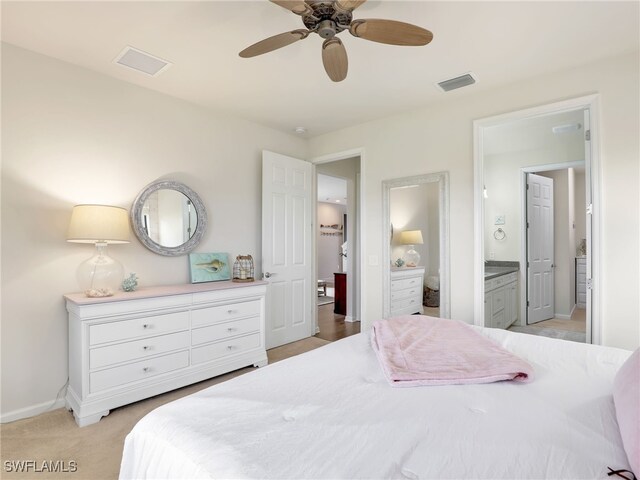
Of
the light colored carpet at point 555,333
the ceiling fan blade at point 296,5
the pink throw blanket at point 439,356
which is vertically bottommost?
the light colored carpet at point 555,333

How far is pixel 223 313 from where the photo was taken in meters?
3.08

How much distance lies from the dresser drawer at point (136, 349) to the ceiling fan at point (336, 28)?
7.20ft

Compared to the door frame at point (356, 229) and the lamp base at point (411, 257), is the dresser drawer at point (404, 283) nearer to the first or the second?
the lamp base at point (411, 257)

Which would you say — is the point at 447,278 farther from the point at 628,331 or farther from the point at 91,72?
the point at 91,72

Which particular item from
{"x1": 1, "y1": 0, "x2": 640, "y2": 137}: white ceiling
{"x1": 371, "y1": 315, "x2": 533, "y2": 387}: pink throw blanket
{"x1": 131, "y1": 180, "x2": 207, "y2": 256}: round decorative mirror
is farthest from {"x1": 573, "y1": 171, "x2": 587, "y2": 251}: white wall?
{"x1": 131, "y1": 180, "x2": 207, "y2": 256}: round decorative mirror

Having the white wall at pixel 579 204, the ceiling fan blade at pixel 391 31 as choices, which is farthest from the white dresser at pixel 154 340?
the white wall at pixel 579 204

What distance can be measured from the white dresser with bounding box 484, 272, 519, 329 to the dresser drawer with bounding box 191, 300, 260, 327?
7.70 feet

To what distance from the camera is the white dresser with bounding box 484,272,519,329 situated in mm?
3541

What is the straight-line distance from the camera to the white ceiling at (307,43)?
202 centimetres

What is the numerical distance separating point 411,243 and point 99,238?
9.38ft

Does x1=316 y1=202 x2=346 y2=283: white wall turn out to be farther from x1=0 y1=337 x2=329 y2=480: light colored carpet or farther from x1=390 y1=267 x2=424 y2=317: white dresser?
x1=0 y1=337 x2=329 y2=480: light colored carpet

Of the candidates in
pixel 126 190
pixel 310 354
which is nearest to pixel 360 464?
pixel 310 354

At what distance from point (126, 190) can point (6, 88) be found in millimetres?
993

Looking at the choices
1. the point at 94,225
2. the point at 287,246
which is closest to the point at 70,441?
the point at 94,225
